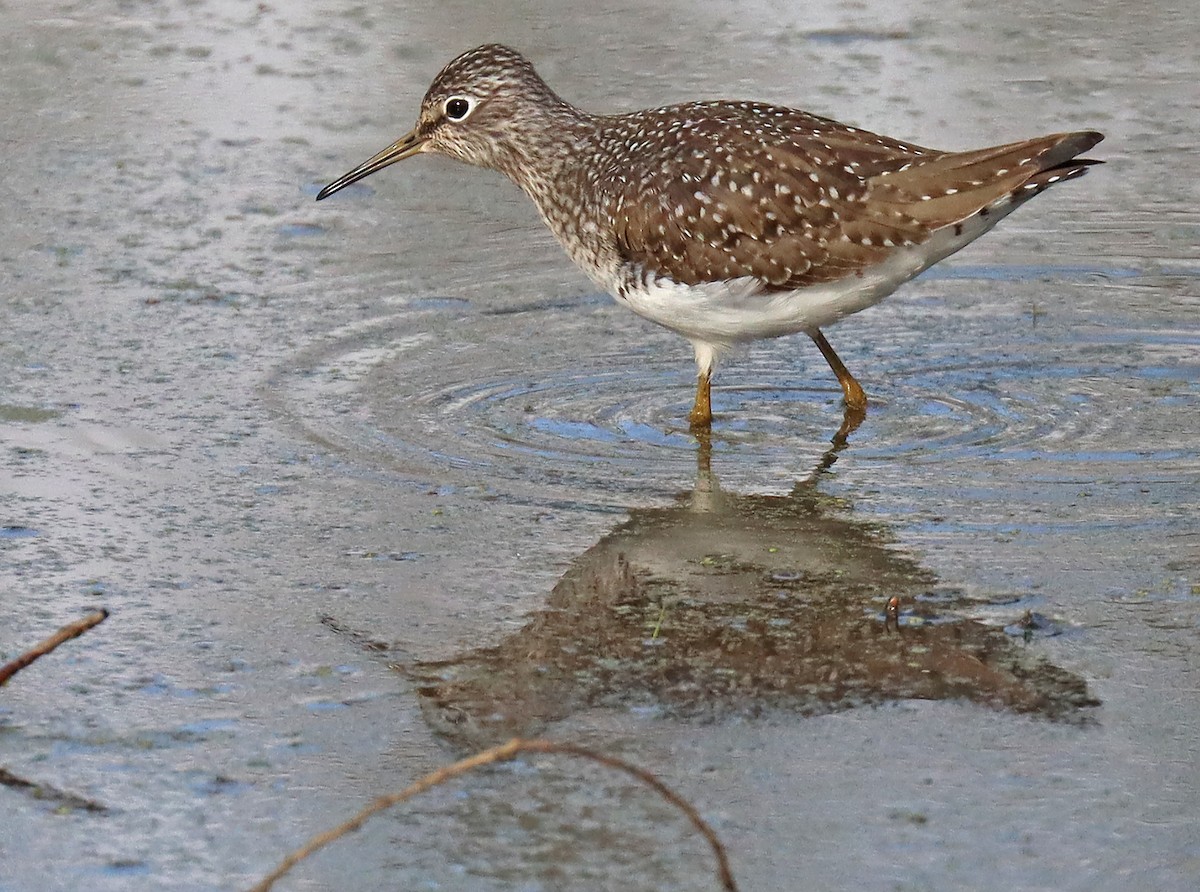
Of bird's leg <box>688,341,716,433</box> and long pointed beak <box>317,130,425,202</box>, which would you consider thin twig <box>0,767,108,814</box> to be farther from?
long pointed beak <box>317,130,425,202</box>

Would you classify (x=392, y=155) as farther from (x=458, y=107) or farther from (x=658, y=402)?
(x=658, y=402)

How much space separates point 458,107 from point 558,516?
7.83 ft

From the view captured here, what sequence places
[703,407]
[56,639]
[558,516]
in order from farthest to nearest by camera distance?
[703,407], [558,516], [56,639]

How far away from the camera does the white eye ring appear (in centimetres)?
746

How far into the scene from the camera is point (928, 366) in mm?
7141

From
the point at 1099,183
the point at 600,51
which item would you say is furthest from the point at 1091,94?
the point at 600,51

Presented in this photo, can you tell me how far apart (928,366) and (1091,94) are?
3426 millimetres

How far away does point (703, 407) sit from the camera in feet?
21.9

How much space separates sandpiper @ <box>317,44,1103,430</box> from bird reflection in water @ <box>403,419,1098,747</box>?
109 centimetres

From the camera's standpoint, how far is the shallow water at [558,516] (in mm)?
4074

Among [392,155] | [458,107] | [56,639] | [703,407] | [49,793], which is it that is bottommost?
[49,793]

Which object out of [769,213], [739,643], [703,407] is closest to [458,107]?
[769,213]

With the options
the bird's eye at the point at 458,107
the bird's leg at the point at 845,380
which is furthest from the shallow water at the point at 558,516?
the bird's eye at the point at 458,107

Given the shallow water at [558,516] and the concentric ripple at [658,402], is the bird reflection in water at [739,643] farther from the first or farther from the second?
the concentric ripple at [658,402]
